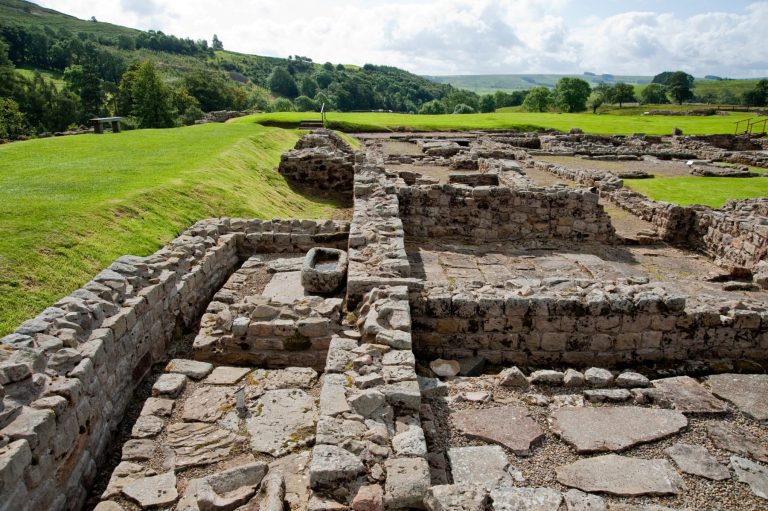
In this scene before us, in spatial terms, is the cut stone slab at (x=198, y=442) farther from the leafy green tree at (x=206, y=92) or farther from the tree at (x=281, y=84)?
the tree at (x=281, y=84)

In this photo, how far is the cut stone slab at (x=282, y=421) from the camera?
486 cm

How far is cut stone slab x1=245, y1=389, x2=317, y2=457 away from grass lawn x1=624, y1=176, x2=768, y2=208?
52.3ft

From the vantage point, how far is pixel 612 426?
4973mm

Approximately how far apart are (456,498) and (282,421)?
94.1 inches

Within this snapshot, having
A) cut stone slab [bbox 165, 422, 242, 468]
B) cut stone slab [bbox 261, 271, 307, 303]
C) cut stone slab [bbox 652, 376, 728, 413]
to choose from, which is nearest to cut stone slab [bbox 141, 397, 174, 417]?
cut stone slab [bbox 165, 422, 242, 468]

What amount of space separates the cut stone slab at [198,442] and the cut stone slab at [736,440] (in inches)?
181

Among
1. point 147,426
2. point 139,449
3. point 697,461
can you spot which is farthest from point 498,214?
point 139,449

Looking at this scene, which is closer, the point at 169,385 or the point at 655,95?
the point at 169,385

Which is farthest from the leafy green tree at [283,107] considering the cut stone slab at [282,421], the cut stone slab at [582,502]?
the cut stone slab at [582,502]

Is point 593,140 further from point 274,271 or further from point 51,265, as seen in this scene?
point 51,265

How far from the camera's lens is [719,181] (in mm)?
21906

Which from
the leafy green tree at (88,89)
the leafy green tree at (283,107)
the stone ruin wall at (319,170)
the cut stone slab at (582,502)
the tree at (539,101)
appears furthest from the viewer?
the leafy green tree at (283,107)

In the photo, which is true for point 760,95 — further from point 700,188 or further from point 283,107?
point 700,188

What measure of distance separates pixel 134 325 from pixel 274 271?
3.62 metres
